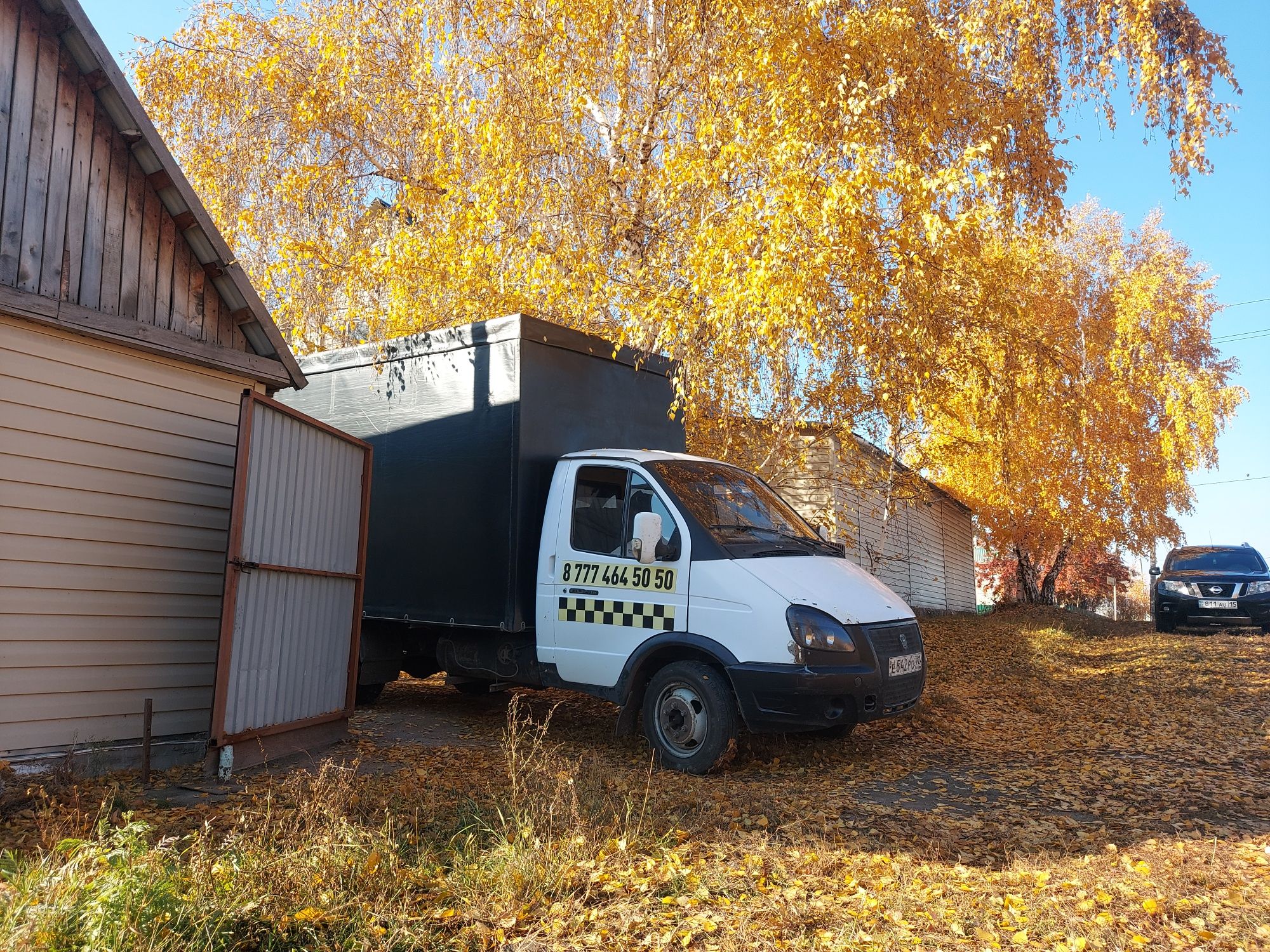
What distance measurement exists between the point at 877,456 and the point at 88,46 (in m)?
12.9

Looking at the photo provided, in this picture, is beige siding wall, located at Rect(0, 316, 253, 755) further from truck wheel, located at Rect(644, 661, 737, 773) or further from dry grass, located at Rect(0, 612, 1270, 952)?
truck wheel, located at Rect(644, 661, 737, 773)

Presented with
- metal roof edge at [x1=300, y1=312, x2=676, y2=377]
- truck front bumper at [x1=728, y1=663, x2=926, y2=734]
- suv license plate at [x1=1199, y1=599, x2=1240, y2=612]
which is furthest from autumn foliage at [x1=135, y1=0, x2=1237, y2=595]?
suv license plate at [x1=1199, y1=599, x2=1240, y2=612]

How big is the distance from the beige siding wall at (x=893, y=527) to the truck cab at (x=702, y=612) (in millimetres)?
2117

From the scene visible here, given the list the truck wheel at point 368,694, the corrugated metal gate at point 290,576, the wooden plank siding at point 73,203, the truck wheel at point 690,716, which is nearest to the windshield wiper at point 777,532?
the truck wheel at point 690,716

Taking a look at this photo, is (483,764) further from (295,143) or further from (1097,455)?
(1097,455)

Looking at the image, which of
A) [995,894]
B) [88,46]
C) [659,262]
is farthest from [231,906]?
[659,262]

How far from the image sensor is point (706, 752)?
587 cm

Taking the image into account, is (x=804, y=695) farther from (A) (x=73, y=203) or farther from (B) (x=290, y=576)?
(A) (x=73, y=203)

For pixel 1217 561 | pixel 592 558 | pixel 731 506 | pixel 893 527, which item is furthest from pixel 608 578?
pixel 893 527

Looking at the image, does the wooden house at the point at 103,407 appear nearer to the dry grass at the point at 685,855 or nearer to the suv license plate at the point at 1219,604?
the dry grass at the point at 685,855

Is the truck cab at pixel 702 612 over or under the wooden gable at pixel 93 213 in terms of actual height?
under

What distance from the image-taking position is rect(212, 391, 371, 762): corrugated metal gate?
566cm

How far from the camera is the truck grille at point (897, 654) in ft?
19.3

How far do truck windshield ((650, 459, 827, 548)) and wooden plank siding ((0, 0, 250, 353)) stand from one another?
3694 millimetres
